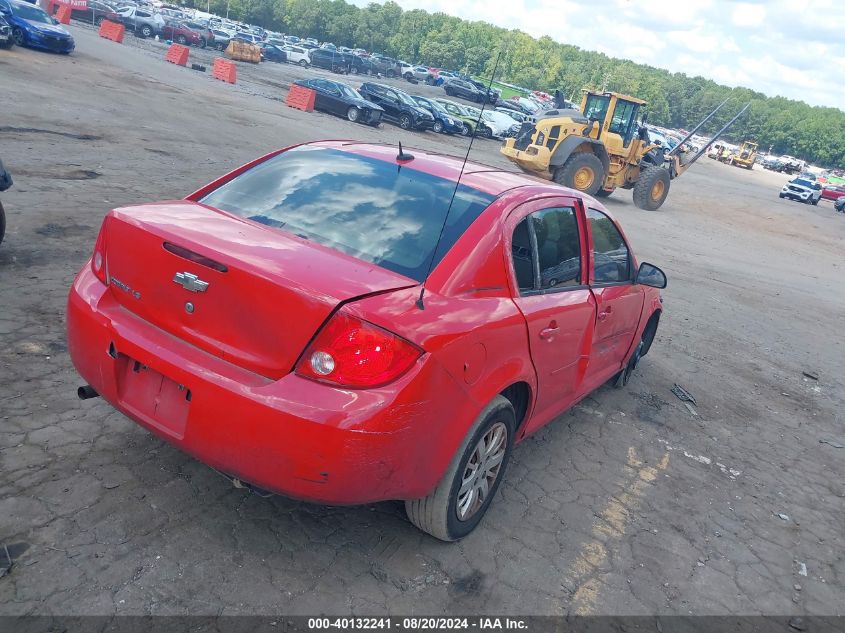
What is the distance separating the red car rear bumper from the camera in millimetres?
2668

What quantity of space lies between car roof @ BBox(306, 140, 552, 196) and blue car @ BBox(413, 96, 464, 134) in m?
28.2

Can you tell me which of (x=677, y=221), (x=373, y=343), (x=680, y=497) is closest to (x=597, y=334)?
(x=680, y=497)

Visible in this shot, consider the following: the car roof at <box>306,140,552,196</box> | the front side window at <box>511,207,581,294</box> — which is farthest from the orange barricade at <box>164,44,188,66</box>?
the front side window at <box>511,207,581,294</box>

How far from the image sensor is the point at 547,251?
3918 millimetres

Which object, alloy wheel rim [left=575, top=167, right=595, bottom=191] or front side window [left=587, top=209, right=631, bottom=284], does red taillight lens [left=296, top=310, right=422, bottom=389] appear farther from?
alloy wheel rim [left=575, top=167, right=595, bottom=191]

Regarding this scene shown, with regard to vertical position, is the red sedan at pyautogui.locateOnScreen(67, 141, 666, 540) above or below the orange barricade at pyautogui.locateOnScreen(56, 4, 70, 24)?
below

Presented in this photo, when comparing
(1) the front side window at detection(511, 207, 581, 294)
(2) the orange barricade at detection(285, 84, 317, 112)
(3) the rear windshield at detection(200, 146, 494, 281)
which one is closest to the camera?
(3) the rear windshield at detection(200, 146, 494, 281)

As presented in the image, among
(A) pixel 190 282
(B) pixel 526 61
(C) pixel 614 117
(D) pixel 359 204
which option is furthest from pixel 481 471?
(B) pixel 526 61

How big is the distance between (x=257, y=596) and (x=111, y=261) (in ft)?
5.30

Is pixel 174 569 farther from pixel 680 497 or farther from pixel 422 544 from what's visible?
pixel 680 497

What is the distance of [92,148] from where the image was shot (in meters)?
11.2

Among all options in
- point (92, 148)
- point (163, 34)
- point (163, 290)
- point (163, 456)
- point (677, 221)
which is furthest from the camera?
point (163, 34)

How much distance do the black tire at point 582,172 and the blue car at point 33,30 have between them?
17531 mm

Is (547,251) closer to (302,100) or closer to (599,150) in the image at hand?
(599,150)
